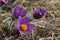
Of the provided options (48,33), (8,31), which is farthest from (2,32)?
(48,33)

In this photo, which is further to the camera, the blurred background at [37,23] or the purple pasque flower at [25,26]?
the blurred background at [37,23]

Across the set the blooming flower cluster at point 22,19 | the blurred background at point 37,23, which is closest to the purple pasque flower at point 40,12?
the blooming flower cluster at point 22,19

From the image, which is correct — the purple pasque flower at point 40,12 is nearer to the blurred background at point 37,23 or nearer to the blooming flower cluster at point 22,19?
the blooming flower cluster at point 22,19

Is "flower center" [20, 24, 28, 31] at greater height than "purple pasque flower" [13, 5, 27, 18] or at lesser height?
lesser

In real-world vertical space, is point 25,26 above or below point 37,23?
below

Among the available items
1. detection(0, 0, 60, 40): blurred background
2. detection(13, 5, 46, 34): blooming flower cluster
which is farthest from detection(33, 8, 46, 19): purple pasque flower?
detection(0, 0, 60, 40): blurred background

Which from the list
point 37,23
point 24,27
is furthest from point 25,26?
point 37,23

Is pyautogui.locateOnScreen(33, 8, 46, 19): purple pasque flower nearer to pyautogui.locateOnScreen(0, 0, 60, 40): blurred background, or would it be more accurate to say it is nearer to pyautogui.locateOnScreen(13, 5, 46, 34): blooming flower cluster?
pyautogui.locateOnScreen(13, 5, 46, 34): blooming flower cluster

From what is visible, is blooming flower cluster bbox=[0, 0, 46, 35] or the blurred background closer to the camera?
blooming flower cluster bbox=[0, 0, 46, 35]

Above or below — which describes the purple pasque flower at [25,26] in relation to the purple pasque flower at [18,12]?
below

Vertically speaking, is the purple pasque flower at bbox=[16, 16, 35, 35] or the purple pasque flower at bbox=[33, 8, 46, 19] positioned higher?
the purple pasque flower at bbox=[33, 8, 46, 19]

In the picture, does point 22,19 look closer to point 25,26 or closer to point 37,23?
point 25,26
